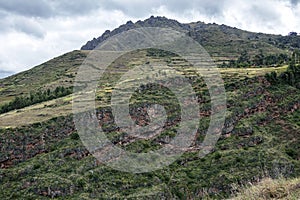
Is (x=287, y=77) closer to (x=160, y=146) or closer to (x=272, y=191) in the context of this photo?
(x=160, y=146)

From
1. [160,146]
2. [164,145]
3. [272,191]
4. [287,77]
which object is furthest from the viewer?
[287,77]

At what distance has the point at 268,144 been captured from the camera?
49188 millimetres

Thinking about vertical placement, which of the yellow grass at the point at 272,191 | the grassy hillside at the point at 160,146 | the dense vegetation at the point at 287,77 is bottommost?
the grassy hillside at the point at 160,146

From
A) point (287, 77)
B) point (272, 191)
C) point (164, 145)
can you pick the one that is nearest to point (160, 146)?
point (164, 145)

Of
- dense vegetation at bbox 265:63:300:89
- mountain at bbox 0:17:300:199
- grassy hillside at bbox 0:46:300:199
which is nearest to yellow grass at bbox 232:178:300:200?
mountain at bbox 0:17:300:199

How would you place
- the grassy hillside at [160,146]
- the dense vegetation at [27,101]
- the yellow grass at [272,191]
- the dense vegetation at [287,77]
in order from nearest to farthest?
1. the yellow grass at [272,191]
2. the grassy hillside at [160,146]
3. the dense vegetation at [287,77]
4. the dense vegetation at [27,101]

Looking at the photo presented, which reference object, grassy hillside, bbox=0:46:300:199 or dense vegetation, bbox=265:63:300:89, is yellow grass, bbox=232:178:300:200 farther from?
dense vegetation, bbox=265:63:300:89

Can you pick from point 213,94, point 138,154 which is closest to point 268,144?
point 138,154

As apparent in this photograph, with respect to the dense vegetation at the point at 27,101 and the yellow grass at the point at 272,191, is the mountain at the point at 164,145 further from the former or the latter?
the yellow grass at the point at 272,191

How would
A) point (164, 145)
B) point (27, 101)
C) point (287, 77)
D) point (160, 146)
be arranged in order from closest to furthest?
point (160, 146) < point (164, 145) < point (287, 77) < point (27, 101)

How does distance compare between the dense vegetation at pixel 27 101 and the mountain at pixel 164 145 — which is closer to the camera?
the mountain at pixel 164 145

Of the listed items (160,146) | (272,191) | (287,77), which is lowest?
(160,146)

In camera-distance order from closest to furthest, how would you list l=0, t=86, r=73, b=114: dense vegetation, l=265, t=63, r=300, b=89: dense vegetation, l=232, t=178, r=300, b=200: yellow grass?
l=232, t=178, r=300, b=200: yellow grass, l=265, t=63, r=300, b=89: dense vegetation, l=0, t=86, r=73, b=114: dense vegetation

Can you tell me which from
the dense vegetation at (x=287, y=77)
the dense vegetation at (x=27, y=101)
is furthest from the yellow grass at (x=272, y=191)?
the dense vegetation at (x=27, y=101)
